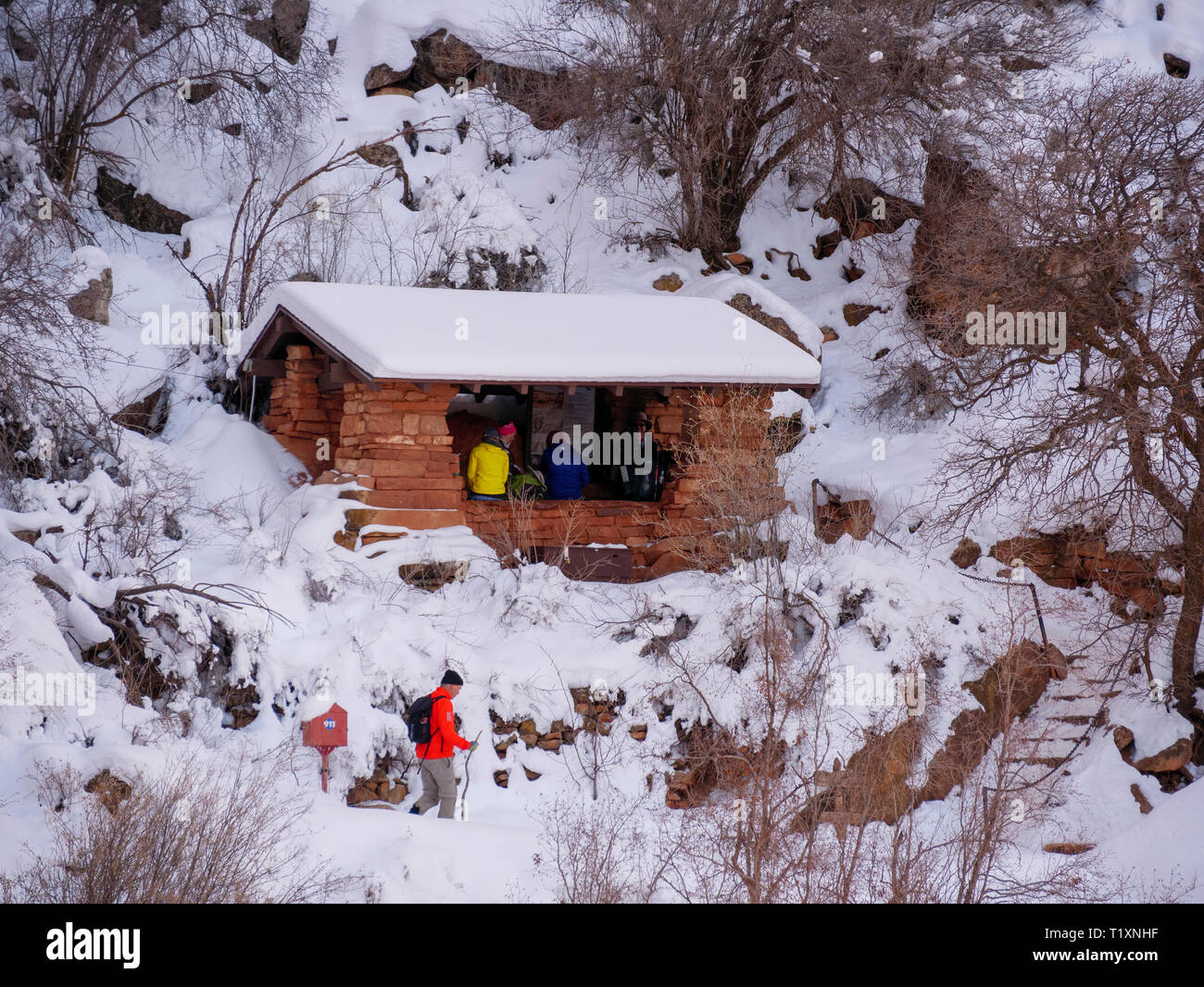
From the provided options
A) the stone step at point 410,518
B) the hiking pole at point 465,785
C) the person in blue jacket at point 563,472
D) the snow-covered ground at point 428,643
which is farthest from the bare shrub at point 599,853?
the person in blue jacket at point 563,472

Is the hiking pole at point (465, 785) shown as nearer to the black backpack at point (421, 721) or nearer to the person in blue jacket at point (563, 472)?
the black backpack at point (421, 721)

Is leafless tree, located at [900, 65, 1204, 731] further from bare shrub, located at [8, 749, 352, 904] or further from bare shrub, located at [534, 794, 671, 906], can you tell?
bare shrub, located at [8, 749, 352, 904]

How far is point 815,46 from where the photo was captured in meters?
19.8

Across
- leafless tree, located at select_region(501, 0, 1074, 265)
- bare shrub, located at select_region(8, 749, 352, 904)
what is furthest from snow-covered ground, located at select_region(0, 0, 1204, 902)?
leafless tree, located at select_region(501, 0, 1074, 265)

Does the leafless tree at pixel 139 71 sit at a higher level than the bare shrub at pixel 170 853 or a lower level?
higher

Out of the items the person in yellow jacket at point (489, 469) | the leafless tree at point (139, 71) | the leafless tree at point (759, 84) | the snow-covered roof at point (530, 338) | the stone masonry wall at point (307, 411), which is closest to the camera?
the snow-covered roof at point (530, 338)

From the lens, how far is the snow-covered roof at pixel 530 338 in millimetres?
11805

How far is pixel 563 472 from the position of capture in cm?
1357

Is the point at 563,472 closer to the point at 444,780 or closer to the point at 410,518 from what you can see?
the point at 410,518

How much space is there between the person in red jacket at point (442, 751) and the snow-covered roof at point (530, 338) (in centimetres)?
347

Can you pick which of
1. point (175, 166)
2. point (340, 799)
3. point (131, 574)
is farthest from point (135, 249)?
point (340, 799)

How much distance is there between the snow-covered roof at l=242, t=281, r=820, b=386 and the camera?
38.7 ft

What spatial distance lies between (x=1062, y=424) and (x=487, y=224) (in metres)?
12.4
